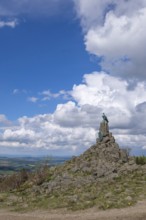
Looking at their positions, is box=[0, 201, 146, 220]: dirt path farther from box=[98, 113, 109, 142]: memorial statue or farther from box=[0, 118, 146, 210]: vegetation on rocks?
box=[98, 113, 109, 142]: memorial statue

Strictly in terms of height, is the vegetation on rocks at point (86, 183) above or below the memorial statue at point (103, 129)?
below

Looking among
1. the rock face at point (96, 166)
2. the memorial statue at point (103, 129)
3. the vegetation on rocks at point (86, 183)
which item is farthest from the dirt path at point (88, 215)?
the memorial statue at point (103, 129)

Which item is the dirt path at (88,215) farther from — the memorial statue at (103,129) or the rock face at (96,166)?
the memorial statue at (103,129)

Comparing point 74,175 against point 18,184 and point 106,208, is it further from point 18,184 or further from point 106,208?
point 106,208

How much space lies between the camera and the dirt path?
19.8 metres

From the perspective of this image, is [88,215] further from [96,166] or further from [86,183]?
[96,166]

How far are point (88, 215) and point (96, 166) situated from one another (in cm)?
1127

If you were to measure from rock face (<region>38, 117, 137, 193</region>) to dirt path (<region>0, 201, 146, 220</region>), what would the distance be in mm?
5890

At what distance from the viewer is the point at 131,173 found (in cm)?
3092

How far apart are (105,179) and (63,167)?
22.1ft

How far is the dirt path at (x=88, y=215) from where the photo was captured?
65.1ft

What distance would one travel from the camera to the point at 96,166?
31828 mm

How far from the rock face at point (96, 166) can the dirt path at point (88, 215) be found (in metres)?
5.89

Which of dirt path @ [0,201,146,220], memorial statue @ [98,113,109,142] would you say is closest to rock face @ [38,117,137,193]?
memorial statue @ [98,113,109,142]
